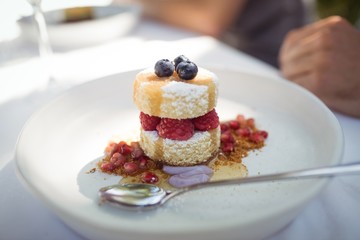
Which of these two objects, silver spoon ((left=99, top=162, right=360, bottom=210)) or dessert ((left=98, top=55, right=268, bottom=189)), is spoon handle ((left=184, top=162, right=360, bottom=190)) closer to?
silver spoon ((left=99, top=162, right=360, bottom=210))

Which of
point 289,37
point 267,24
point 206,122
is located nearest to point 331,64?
point 289,37

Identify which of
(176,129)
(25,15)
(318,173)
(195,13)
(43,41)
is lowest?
(318,173)

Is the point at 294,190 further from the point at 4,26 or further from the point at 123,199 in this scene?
the point at 4,26

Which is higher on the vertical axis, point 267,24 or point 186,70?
point 186,70

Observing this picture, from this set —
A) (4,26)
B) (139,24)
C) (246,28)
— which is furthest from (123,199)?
(246,28)

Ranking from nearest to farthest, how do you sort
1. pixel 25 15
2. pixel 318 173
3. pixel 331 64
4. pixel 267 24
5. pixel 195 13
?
pixel 318 173
pixel 331 64
pixel 25 15
pixel 195 13
pixel 267 24

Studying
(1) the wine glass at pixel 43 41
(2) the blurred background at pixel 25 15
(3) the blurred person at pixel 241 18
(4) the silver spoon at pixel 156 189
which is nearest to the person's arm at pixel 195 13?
(3) the blurred person at pixel 241 18

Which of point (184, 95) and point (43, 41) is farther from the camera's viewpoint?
point (43, 41)

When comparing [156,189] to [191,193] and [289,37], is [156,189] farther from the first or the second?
[289,37]

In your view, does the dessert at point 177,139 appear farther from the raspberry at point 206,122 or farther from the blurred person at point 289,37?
the blurred person at point 289,37
